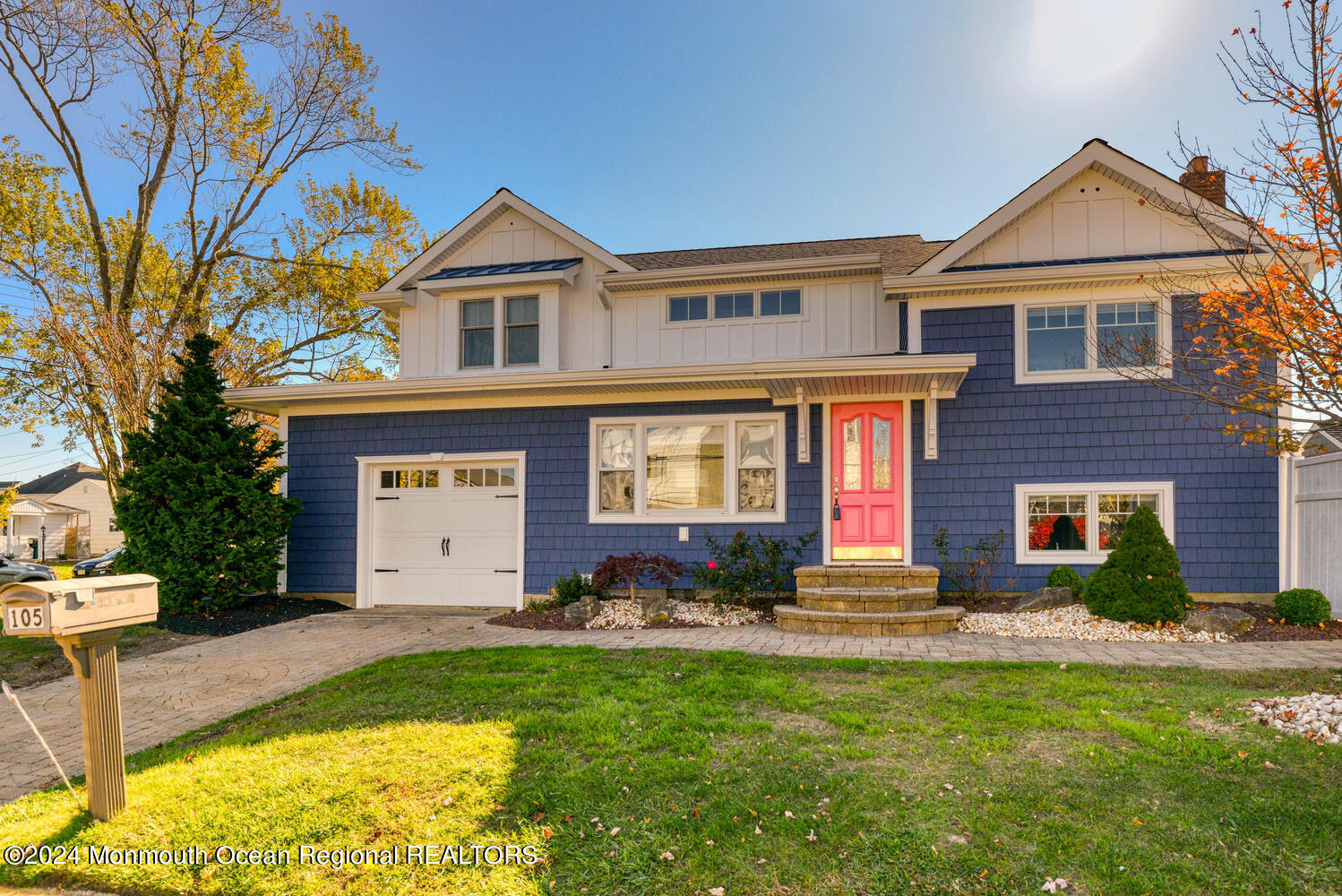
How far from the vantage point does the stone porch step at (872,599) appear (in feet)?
27.7

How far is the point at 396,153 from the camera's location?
19062 mm

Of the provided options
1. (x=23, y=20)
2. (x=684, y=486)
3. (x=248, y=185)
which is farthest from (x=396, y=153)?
(x=684, y=486)

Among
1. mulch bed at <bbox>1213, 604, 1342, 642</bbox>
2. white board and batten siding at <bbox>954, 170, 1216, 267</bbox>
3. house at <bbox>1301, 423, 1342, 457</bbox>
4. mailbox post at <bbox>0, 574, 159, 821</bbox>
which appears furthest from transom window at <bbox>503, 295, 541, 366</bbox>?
mulch bed at <bbox>1213, 604, 1342, 642</bbox>

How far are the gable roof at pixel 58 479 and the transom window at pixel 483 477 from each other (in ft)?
134

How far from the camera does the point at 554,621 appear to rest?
30.3 feet

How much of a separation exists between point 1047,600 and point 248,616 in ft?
31.7

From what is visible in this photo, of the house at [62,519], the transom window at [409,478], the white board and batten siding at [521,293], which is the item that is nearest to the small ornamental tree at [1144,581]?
the white board and batten siding at [521,293]

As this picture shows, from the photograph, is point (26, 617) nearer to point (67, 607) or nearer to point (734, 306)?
point (67, 607)

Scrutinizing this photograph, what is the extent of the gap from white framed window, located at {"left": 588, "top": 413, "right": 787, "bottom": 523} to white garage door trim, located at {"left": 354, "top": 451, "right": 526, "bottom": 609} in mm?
1047

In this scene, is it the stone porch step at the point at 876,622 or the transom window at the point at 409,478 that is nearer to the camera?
the stone porch step at the point at 876,622

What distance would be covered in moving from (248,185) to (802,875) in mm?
20221

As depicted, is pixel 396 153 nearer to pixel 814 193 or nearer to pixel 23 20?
pixel 23 20

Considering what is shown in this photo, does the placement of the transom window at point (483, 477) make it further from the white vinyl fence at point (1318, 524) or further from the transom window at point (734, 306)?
the white vinyl fence at point (1318, 524)

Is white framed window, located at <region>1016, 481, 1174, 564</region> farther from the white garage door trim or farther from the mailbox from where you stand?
the mailbox
